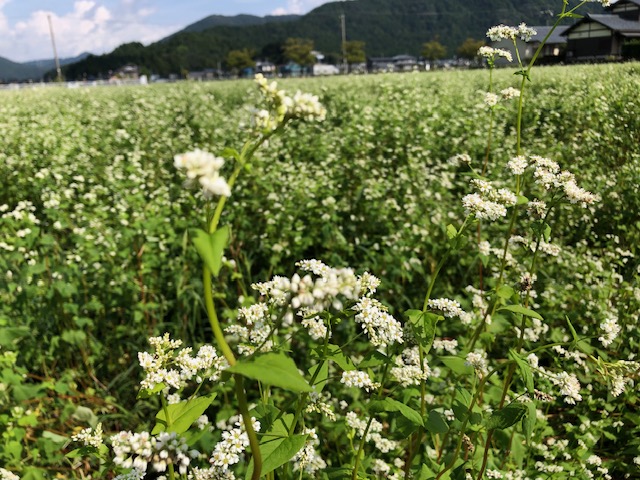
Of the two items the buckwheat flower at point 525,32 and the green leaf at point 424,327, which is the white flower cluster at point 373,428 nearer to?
the green leaf at point 424,327

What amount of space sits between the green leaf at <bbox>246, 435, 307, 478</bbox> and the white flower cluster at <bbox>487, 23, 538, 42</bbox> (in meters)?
2.36

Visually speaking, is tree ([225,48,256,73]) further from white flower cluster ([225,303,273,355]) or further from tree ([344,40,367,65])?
white flower cluster ([225,303,273,355])

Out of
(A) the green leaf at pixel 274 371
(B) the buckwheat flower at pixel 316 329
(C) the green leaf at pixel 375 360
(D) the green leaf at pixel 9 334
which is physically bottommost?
(D) the green leaf at pixel 9 334

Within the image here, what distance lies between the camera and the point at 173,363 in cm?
125

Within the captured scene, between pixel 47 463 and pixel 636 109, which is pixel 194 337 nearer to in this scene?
pixel 47 463

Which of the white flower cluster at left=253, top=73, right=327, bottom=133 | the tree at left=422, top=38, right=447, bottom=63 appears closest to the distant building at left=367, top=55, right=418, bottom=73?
the tree at left=422, top=38, right=447, bottom=63

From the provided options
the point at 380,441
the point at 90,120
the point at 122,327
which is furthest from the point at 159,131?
the point at 380,441

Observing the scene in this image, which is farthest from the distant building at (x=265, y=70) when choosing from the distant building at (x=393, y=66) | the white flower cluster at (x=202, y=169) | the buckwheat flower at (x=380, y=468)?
the distant building at (x=393, y=66)

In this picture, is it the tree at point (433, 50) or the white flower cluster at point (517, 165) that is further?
the tree at point (433, 50)

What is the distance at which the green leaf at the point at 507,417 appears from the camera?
147 centimetres

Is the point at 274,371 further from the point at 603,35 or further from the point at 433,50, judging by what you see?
the point at 433,50

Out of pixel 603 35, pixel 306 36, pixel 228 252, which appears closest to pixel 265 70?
pixel 603 35

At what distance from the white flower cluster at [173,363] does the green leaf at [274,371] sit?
0.37 meters

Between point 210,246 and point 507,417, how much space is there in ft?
3.94
